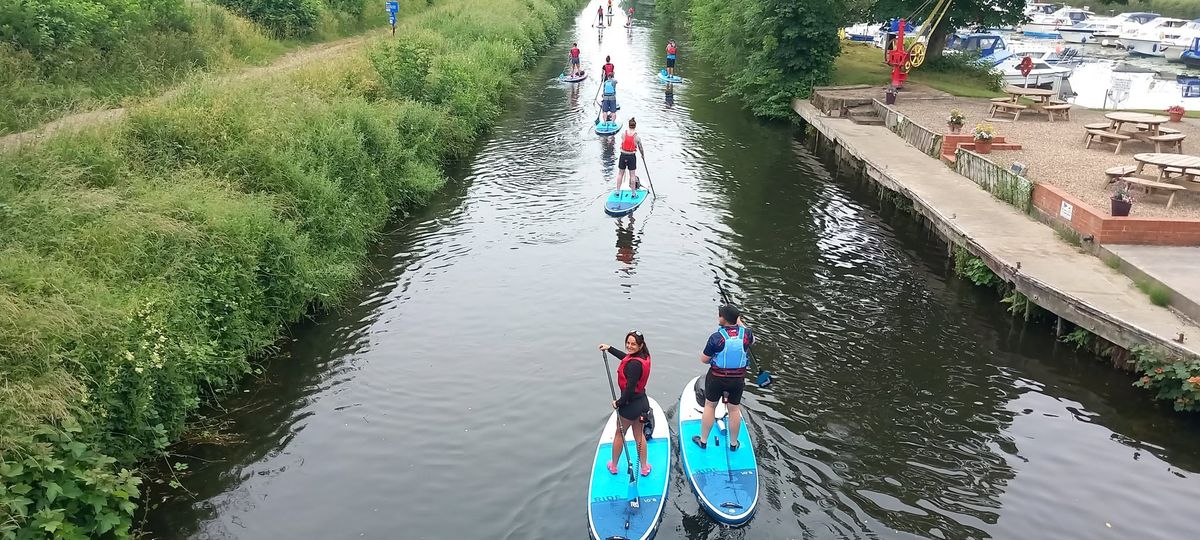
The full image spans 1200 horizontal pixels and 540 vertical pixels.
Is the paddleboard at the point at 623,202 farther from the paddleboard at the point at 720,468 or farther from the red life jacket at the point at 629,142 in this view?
the paddleboard at the point at 720,468

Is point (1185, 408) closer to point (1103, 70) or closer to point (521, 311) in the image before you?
point (521, 311)

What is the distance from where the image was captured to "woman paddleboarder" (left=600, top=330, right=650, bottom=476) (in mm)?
8602

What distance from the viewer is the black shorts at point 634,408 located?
8.85 metres

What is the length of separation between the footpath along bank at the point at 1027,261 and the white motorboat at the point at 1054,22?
174 feet

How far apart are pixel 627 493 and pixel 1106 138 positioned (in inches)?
790

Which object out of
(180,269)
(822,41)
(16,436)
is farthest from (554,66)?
(16,436)

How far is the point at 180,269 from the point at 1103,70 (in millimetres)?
54238

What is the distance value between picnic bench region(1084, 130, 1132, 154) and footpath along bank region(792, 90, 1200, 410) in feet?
14.3

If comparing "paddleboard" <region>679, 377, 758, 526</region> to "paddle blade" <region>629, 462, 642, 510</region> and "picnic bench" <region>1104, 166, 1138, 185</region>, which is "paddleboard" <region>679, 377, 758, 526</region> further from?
"picnic bench" <region>1104, 166, 1138, 185</region>

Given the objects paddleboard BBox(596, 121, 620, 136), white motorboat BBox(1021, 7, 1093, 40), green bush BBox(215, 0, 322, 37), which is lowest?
paddleboard BBox(596, 121, 620, 136)

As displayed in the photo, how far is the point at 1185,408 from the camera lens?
35.8ft

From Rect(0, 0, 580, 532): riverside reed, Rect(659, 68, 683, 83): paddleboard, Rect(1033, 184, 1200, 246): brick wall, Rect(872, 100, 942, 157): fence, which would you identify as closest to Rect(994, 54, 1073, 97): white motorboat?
Rect(872, 100, 942, 157): fence

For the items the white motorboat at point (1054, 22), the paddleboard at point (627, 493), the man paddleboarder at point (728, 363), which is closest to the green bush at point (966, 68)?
the man paddleboarder at point (728, 363)

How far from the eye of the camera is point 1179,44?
58750 mm
